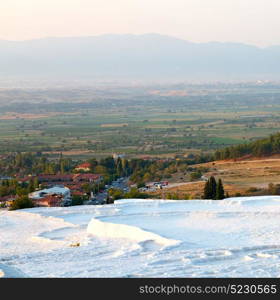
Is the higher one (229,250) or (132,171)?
(229,250)

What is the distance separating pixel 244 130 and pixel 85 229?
61296 millimetres

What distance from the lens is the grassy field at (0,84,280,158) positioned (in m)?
64.9

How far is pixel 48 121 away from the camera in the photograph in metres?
94.4

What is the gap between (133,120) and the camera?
310 feet

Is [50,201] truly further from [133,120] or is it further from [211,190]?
[133,120]

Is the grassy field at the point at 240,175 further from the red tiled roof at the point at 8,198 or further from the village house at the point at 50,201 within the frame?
the red tiled roof at the point at 8,198

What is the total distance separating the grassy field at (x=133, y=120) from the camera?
64.9 meters

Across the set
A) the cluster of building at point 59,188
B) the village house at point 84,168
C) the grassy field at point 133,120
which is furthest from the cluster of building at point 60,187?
the grassy field at point 133,120

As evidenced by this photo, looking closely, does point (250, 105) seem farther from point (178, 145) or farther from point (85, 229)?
point (85, 229)

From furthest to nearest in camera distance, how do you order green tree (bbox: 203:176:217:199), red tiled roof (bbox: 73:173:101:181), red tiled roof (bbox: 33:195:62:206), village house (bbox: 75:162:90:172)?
village house (bbox: 75:162:90:172) → red tiled roof (bbox: 73:173:101:181) → red tiled roof (bbox: 33:195:62:206) → green tree (bbox: 203:176:217:199)

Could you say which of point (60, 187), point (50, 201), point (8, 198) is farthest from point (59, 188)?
point (50, 201)

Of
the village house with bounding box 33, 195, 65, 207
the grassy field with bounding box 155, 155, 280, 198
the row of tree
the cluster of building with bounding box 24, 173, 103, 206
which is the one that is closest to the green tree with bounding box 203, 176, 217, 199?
the row of tree

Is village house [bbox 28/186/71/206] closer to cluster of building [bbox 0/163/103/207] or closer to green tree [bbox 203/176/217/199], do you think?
cluster of building [bbox 0/163/103/207]
